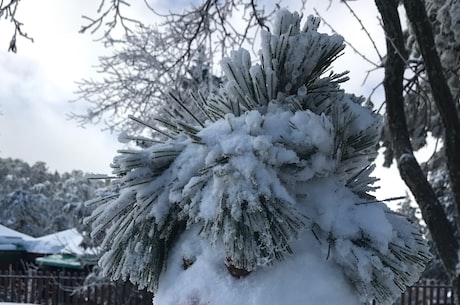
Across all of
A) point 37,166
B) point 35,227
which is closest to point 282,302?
point 35,227

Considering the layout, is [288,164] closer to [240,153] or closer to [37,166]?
[240,153]

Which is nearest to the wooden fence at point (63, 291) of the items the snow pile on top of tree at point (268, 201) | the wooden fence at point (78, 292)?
the wooden fence at point (78, 292)

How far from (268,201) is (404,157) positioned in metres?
2.80

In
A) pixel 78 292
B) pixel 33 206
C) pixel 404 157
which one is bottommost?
pixel 78 292

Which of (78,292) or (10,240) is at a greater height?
(10,240)

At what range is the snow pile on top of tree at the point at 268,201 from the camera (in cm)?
82

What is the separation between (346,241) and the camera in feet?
2.82

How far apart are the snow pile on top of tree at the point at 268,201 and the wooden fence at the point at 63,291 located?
7180 mm

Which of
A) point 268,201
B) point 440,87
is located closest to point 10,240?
point 440,87

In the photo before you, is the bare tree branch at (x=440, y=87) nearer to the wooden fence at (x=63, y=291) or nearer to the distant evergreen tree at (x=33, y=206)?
the wooden fence at (x=63, y=291)

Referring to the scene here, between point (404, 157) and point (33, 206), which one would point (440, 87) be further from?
point (33, 206)

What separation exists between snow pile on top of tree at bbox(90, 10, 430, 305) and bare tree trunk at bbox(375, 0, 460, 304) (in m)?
2.35

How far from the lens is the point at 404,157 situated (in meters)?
3.38

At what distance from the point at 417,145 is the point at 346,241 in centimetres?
621
